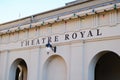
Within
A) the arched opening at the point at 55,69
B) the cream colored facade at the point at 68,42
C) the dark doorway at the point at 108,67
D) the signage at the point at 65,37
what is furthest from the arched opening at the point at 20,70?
the dark doorway at the point at 108,67

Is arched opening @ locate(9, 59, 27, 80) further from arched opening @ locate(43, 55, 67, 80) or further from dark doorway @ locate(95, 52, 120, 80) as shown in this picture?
dark doorway @ locate(95, 52, 120, 80)

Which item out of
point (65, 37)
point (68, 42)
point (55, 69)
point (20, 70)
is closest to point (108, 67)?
point (55, 69)

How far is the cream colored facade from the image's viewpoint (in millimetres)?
11211

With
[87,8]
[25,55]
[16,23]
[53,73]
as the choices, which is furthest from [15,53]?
[87,8]

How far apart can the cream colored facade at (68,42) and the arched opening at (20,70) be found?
77 mm

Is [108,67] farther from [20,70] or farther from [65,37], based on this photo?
[20,70]

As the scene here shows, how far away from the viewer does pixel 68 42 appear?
497 inches

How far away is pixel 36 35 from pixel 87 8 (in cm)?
417

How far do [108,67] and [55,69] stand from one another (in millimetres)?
3840

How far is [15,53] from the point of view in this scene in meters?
16.0

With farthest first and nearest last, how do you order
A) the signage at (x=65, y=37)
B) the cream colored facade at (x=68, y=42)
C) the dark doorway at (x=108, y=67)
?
the dark doorway at (x=108, y=67), the signage at (x=65, y=37), the cream colored facade at (x=68, y=42)

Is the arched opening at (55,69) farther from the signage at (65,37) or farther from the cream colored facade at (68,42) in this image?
the signage at (65,37)

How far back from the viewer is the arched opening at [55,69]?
13094mm

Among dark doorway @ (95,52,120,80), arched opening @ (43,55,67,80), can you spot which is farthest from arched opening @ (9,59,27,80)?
dark doorway @ (95,52,120,80)
